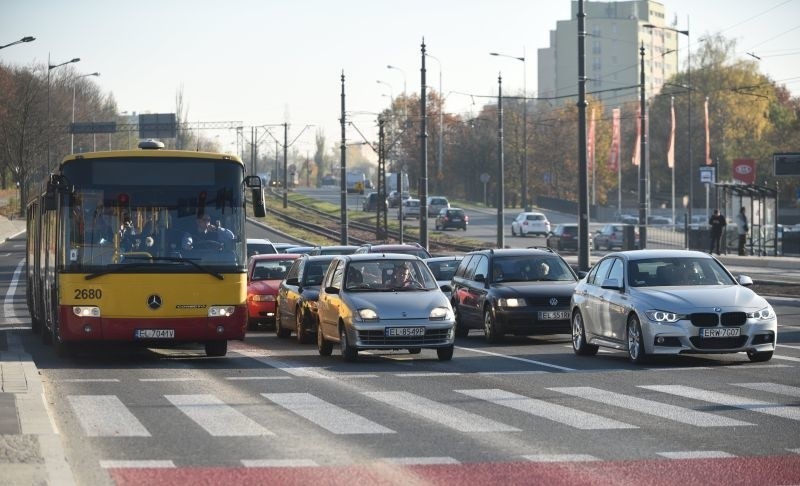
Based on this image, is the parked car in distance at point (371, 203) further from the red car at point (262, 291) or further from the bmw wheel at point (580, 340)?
the bmw wheel at point (580, 340)

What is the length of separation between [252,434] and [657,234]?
71994 mm

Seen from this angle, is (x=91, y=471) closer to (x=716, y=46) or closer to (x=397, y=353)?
(x=397, y=353)

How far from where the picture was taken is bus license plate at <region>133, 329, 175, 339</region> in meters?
20.5

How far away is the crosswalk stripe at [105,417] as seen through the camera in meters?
12.7

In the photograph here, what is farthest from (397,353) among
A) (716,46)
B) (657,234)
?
(716,46)

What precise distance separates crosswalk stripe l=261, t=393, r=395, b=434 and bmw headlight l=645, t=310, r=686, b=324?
5.35 m

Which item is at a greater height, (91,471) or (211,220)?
(211,220)

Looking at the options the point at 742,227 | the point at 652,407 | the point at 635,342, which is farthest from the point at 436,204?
the point at 652,407

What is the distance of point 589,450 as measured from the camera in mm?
11484

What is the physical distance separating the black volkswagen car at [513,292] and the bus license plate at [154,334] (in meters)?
6.43

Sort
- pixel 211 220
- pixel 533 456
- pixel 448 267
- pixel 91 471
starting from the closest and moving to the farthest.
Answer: pixel 91 471
pixel 533 456
pixel 211 220
pixel 448 267

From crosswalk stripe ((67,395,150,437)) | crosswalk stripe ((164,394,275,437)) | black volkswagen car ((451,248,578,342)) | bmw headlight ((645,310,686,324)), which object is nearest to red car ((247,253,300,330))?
black volkswagen car ((451,248,578,342))

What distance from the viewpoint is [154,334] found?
2053 centimetres

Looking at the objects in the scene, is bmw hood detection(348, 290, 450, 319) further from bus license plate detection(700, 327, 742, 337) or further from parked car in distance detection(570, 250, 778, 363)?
bus license plate detection(700, 327, 742, 337)
